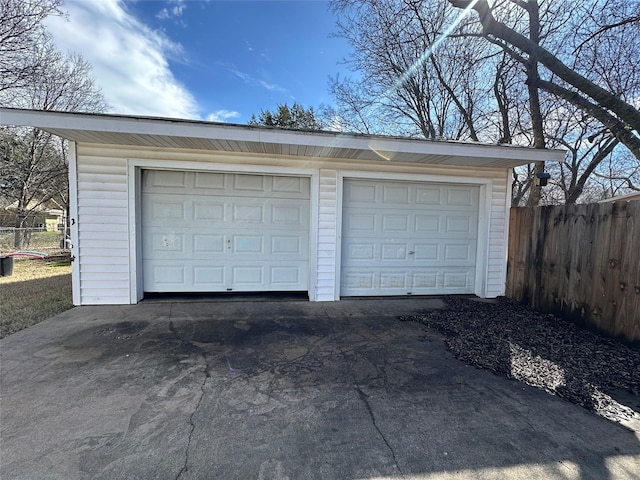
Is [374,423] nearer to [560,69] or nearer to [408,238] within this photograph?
[408,238]

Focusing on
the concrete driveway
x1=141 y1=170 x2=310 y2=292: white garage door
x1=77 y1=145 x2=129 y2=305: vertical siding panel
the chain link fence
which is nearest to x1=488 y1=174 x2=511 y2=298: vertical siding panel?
the concrete driveway

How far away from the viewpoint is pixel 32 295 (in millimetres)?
5512

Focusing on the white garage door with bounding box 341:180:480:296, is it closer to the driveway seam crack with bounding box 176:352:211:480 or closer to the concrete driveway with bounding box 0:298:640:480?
the concrete driveway with bounding box 0:298:640:480

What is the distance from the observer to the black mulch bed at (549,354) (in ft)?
8.53

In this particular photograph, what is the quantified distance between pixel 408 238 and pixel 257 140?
331 cm

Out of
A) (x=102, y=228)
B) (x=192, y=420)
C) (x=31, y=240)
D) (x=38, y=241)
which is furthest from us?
(x=38, y=241)

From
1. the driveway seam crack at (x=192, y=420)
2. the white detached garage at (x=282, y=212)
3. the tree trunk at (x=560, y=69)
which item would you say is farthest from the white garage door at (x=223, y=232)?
the tree trunk at (x=560, y=69)

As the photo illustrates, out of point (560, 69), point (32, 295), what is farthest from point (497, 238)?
point (32, 295)

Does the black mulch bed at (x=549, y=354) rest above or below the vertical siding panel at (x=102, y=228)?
below

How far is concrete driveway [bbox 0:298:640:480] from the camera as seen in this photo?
1.76 metres

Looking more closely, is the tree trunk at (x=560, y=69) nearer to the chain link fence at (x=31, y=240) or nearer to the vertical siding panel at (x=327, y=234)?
the vertical siding panel at (x=327, y=234)

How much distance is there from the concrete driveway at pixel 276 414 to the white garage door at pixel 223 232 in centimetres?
172

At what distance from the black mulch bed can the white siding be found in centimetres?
209

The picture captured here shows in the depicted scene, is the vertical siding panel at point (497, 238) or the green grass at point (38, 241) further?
the green grass at point (38, 241)
